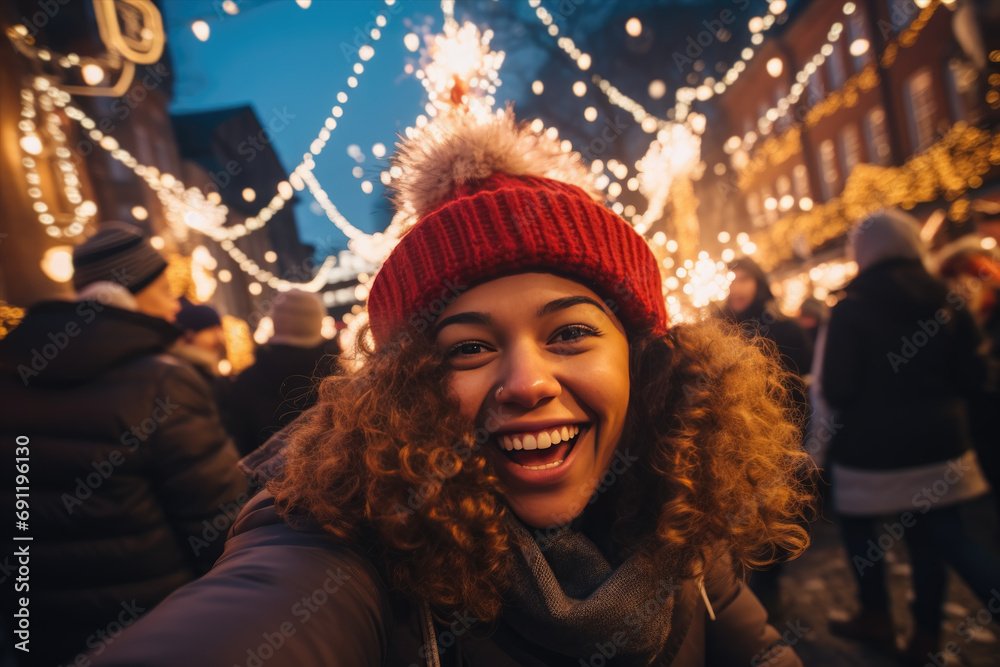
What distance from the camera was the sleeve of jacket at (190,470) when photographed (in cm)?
190

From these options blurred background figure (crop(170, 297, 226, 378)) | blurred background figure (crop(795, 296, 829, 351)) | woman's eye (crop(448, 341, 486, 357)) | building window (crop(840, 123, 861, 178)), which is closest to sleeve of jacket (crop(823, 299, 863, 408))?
blurred background figure (crop(795, 296, 829, 351))

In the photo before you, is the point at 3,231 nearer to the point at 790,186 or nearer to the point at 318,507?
the point at 318,507

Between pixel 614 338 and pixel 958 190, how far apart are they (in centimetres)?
1547

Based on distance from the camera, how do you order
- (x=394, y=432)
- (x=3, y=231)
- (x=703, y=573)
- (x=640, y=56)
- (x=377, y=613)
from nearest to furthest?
(x=377, y=613)
(x=394, y=432)
(x=703, y=573)
(x=3, y=231)
(x=640, y=56)

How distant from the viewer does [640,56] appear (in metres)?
10.6

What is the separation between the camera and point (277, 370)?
339 cm

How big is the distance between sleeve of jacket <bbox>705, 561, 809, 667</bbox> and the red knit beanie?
770 millimetres

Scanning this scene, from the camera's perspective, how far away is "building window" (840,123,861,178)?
17.3 m

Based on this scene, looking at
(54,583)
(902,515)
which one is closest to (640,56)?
(902,515)

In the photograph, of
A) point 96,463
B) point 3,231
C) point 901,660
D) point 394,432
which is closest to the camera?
point 394,432

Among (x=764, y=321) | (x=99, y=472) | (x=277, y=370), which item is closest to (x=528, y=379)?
(x=99, y=472)

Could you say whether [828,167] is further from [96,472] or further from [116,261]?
[96,472]

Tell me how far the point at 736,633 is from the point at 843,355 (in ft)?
6.85

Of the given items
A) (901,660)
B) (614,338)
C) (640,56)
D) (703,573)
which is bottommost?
(901,660)
